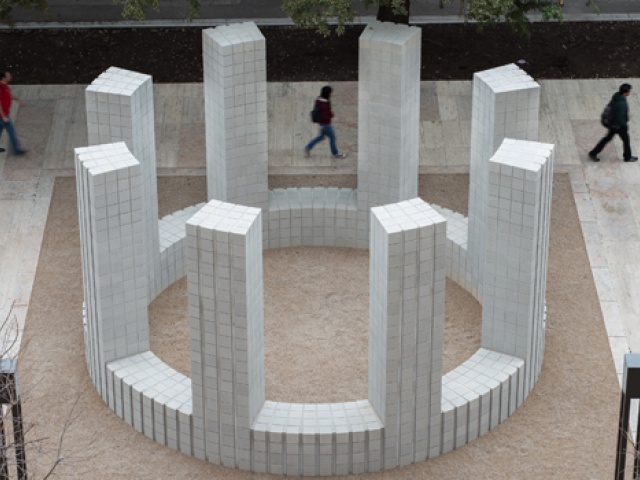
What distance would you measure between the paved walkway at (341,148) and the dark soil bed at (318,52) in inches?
29.5

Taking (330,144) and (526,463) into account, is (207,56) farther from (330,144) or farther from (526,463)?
(526,463)

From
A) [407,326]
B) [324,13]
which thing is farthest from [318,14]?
[407,326]

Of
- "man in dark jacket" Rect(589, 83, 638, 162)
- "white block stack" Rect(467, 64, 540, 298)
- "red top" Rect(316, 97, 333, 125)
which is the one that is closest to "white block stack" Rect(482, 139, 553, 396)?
"white block stack" Rect(467, 64, 540, 298)

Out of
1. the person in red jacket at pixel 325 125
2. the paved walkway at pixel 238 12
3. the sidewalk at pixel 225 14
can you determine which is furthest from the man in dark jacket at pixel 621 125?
the paved walkway at pixel 238 12

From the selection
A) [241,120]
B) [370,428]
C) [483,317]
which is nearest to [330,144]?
[241,120]

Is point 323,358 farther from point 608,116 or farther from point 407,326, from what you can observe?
point 608,116

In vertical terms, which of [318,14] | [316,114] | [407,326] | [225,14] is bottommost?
[407,326]

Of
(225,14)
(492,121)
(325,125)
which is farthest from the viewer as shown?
(225,14)

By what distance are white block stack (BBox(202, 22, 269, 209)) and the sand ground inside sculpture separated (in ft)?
3.83

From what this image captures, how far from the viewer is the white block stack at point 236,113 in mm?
20797

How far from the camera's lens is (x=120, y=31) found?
28.9 metres

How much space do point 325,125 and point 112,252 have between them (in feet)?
21.1

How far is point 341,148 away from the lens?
2456 cm

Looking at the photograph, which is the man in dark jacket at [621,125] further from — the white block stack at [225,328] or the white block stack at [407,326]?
the white block stack at [225,328]
